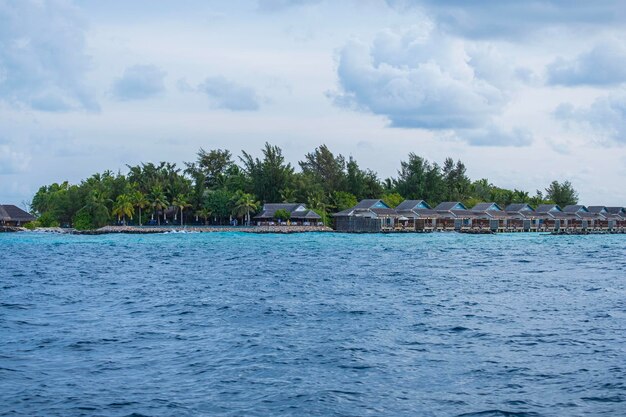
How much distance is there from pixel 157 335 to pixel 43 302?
861cm

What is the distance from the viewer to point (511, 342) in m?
16.7

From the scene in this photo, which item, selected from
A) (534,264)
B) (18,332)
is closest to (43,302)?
(18,332)

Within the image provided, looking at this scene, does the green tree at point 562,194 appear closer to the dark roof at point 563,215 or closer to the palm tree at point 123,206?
the dark roof at point 563,215

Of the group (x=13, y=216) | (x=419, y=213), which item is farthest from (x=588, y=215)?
(x=13, y=216)

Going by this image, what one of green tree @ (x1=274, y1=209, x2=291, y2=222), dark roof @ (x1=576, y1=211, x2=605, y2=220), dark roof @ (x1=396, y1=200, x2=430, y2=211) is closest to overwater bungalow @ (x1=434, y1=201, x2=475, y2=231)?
dark roof @ (x1=396, y1=200, x2=430, y2=211)

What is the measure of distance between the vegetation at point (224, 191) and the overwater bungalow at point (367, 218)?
353cm

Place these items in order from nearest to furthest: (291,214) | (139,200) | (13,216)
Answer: (139,200) < (291,214) < (13,216)

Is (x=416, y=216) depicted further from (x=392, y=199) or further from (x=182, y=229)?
(x=182, y=229)

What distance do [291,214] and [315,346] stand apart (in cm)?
8085

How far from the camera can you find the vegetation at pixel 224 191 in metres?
96.9

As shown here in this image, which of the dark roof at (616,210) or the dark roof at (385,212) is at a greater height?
the dark roof at (616,210)

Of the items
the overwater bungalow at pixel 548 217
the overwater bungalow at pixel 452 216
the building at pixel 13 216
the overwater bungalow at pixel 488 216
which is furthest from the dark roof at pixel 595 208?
the building at pixel 13 216

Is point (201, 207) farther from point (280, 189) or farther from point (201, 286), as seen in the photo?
point (201, 286)

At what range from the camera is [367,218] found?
98.1m
